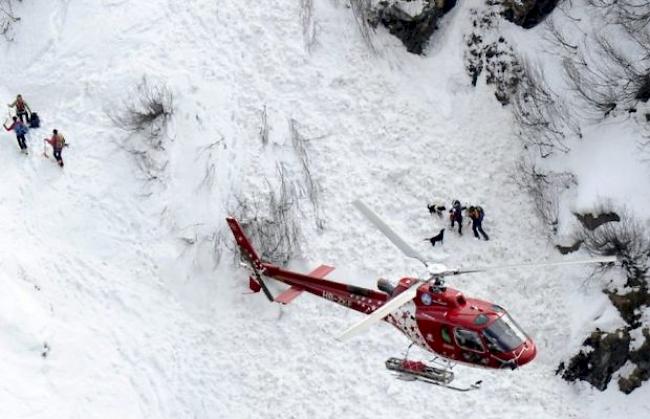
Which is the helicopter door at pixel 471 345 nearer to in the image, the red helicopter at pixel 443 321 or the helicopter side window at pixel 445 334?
the red helicopter at pixel 443 321

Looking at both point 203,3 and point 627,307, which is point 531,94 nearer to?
point 627,307

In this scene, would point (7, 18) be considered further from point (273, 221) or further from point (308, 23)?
point (273, 221)

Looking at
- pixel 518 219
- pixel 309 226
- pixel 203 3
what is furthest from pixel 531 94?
pixel 203 3

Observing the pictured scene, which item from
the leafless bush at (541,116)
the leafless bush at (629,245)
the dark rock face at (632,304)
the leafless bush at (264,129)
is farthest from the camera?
the leafless bush at (264,129)

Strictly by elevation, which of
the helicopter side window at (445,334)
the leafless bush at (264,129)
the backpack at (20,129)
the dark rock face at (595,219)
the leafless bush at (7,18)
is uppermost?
the leafless bush at (7,18)

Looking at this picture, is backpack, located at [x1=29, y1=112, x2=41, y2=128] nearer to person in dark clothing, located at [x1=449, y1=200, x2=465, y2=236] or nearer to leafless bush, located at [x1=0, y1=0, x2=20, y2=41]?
leafless bush, located at [x1=0, y1=0, x2=20, y2=41]

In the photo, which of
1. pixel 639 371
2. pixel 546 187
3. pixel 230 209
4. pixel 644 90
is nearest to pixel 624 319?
pixel 639 371

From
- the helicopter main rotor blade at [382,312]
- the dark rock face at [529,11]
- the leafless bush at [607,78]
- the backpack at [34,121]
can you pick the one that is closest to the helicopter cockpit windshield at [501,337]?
the helicopter main rotor blade at [382,312]
